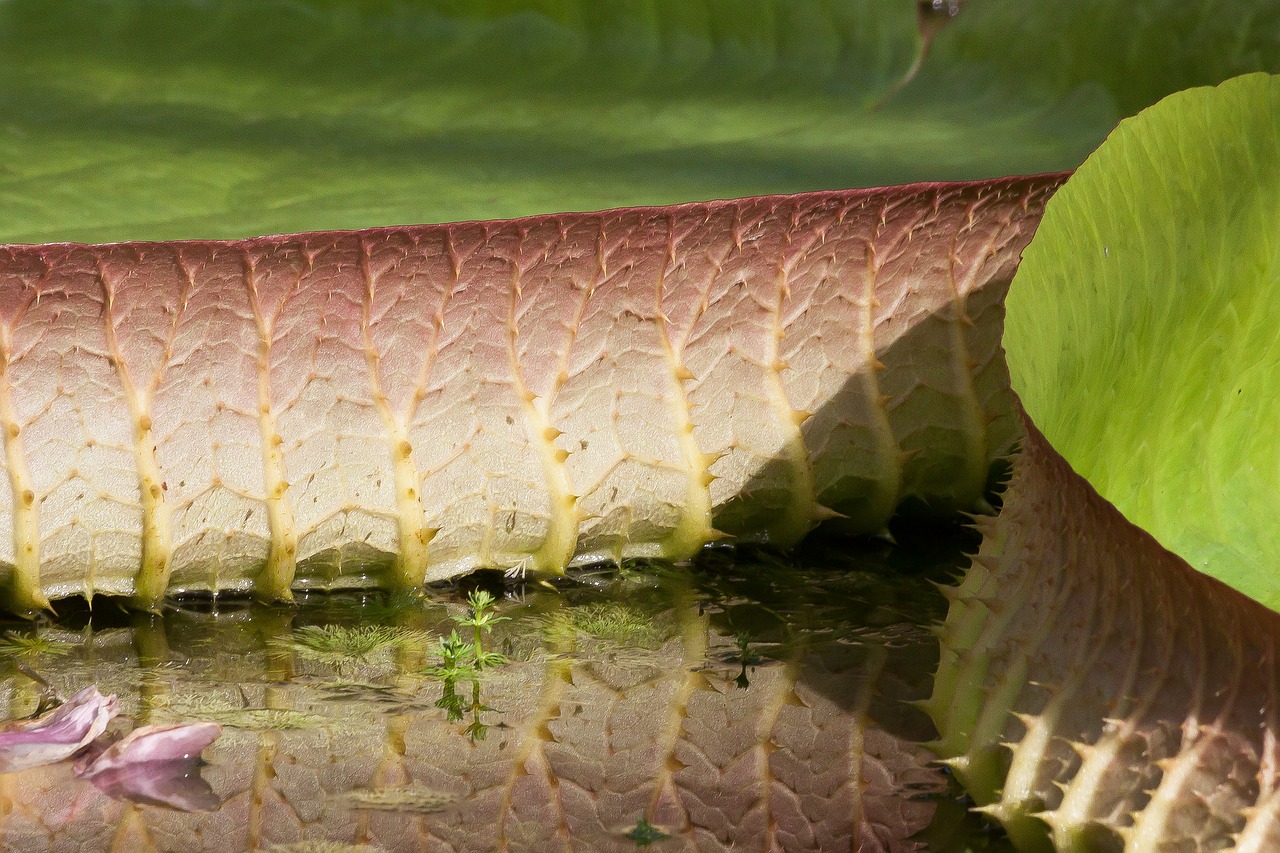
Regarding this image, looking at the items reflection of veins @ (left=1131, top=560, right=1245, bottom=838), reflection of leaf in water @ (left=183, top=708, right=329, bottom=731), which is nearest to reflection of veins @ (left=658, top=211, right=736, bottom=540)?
reflection of leaf in water @ (left=183, top=708, right=329, bottom=731)

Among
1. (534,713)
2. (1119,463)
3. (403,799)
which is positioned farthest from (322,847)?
(1119,463)

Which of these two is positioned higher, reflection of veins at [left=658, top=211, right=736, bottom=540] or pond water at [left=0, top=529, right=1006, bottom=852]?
reflection of veins at [left=658, top=211, right=736, bottom=540]

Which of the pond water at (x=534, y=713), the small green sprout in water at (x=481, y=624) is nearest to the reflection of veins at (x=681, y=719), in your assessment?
the pond water at (x=534, y=713)

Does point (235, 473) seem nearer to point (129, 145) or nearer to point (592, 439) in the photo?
point (592, 439)

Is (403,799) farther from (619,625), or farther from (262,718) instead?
(619,625)

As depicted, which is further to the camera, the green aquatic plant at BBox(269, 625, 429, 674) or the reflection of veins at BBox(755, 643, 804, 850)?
the green aquatic plant at BBox(269, 625, 429, 674)

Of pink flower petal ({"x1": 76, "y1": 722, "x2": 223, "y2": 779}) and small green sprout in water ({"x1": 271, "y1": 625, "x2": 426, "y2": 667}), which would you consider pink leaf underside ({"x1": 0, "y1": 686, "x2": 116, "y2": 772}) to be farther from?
small green sprout in water ({"x1": 271, "y1": 625, "x2": 426, "y2": 667})

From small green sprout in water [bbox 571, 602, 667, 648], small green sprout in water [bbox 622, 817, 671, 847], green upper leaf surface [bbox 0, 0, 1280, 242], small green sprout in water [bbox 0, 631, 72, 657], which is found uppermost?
green upper leaf surface [bbox 0, 0, 1280, 242]

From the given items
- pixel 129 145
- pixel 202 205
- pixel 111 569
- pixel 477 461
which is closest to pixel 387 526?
pixel 477 461
